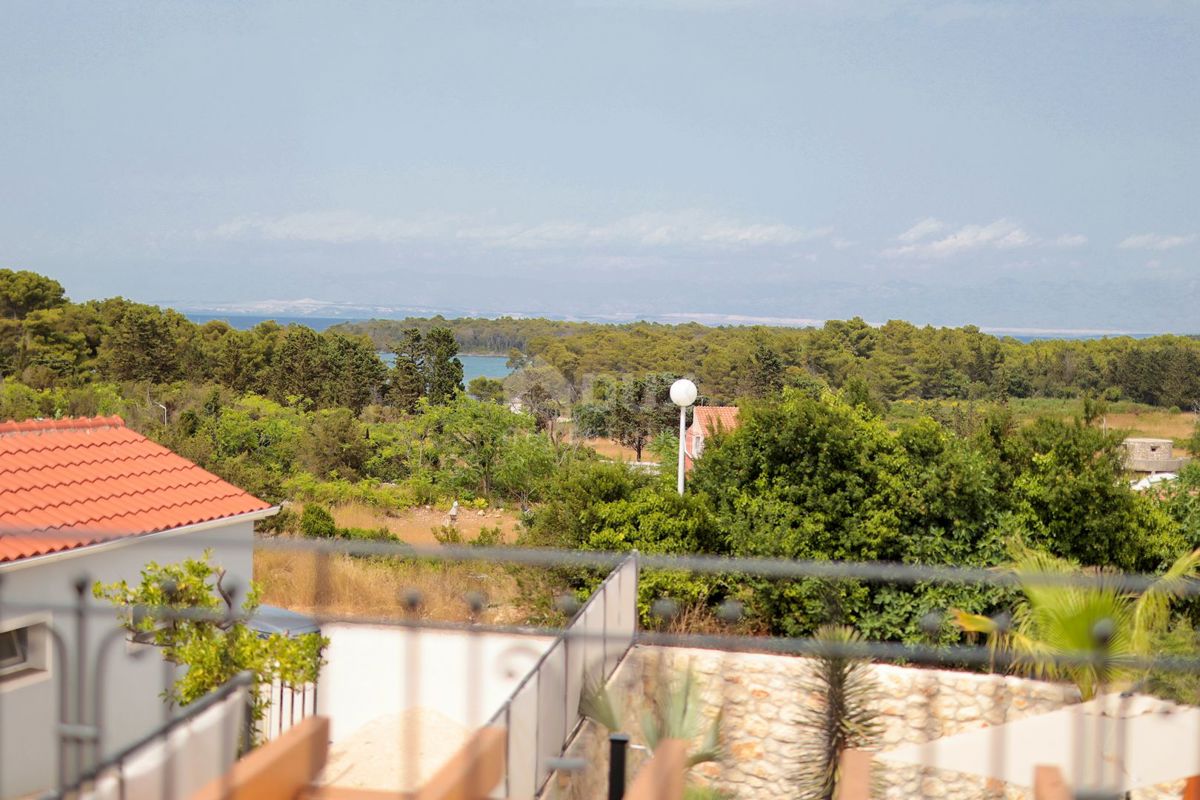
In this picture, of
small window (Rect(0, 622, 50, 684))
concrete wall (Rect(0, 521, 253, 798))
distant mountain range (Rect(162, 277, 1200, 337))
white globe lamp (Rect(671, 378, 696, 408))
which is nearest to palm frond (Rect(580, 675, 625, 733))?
concrete wall (Rect(0, 521, 253, 798))

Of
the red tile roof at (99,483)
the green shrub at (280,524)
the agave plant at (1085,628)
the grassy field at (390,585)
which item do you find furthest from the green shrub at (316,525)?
the agave plant at (1085,628)

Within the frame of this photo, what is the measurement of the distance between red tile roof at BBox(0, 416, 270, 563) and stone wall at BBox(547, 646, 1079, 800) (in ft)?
13.0

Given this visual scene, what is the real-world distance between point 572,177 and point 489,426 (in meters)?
59.2

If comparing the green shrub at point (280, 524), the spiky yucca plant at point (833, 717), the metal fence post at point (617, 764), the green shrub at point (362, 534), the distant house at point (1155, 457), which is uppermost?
the metal fence post at point (617, 764)

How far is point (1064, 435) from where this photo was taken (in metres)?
8.65

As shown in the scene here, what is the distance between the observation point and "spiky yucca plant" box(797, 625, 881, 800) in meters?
1.79

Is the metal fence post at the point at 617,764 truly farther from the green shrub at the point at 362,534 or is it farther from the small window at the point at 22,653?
the green shrub at the point at 362,534

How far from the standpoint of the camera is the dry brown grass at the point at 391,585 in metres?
8.06

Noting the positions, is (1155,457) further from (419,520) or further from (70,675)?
(70,675)

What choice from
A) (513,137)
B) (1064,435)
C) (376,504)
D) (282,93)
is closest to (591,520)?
(1064,435)

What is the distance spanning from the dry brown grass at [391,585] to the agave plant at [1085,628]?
148 inches

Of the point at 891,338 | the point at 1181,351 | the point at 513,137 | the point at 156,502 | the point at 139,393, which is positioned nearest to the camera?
the point at 156,502

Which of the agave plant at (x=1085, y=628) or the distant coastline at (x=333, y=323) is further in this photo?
the distant coastline at (x=333, y=323)

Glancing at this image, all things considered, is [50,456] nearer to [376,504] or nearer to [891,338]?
[376,504]
